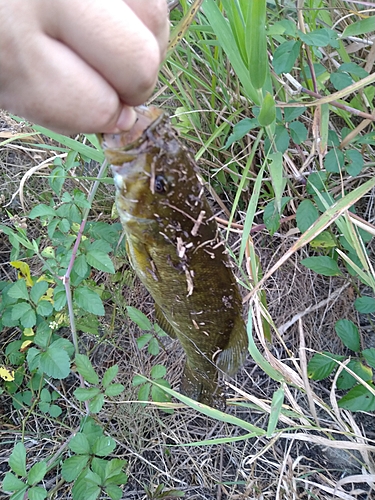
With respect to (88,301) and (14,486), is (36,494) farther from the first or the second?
(88,301)

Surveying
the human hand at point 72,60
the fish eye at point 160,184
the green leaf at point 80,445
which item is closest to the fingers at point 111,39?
the human hand at point 72,60

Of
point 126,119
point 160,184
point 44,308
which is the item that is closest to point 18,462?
point 44,308

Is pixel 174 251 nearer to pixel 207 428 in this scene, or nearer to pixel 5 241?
pixel 207 428

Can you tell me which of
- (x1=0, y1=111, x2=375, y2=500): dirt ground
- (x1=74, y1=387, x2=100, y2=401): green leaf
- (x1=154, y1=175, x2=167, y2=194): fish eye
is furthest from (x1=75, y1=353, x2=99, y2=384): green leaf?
(x1=154, y1=175, x2=167, y2=194): fish eye

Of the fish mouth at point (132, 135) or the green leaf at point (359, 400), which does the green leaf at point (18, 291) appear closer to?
the fish mouth at point (132, 135)

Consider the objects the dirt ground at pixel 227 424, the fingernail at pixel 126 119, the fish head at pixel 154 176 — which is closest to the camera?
the fingernail at pixel 126 119

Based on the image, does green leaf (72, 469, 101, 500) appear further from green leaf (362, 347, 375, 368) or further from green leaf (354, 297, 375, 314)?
green leaf (354, 297, 375, 314)

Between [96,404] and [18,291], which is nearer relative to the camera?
[96,404]
